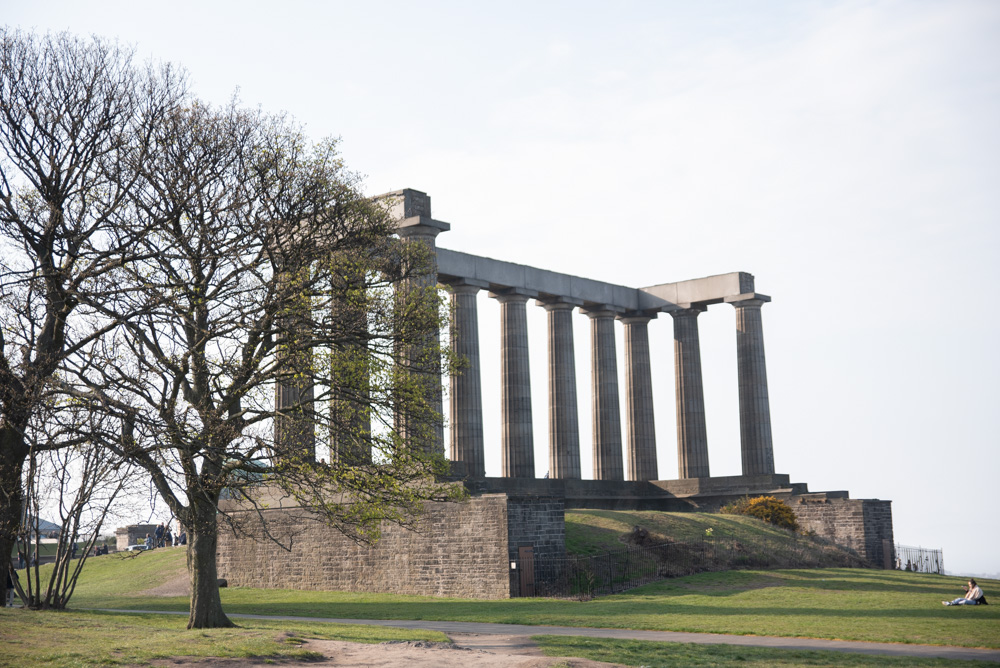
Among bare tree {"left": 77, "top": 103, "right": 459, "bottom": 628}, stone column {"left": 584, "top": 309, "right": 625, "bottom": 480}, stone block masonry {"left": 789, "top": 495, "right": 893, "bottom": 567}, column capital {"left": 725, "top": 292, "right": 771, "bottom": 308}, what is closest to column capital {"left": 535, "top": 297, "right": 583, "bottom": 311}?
stone column {"left": 584, "top": 309, "right": 625, "bottom": 480}

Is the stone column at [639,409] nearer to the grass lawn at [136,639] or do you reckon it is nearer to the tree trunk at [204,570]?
the grass lawn at [136,639]

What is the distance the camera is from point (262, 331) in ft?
83.5

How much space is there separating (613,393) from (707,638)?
4007 centimetres

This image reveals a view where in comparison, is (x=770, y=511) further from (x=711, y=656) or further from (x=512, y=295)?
(x=711, y=656)

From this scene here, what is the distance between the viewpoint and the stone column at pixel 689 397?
64000 mm

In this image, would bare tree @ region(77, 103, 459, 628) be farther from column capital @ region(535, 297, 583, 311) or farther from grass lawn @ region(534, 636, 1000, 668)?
column capital @ region(535, 297, 583, 311)

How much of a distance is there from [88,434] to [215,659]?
7836 millimetres

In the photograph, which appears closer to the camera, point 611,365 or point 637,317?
point 611,365

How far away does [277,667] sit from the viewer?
17672mm

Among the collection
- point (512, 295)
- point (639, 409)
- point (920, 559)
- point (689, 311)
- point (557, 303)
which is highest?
point (689, 311)

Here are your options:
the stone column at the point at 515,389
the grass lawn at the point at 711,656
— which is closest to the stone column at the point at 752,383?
the stone column at the point at 515,389

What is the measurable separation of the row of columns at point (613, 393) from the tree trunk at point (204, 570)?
95.8 feet

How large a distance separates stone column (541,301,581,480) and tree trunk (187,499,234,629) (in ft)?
112

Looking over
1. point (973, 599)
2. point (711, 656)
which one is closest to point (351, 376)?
point (711, 656)
